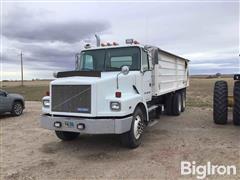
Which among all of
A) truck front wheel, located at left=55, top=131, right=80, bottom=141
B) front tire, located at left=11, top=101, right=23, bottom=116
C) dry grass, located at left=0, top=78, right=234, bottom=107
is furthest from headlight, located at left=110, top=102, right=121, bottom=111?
dry grass, located at left=0, top=78, right=234, bottom=107

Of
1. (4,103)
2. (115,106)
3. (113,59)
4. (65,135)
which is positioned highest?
(113,59)

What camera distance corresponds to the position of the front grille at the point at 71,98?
19.3 ft

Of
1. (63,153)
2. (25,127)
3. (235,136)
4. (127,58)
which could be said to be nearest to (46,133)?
(25,127)

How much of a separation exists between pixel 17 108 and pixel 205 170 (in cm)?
991

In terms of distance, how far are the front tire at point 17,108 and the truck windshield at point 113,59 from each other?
20.5ft

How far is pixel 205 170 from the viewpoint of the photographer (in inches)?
197

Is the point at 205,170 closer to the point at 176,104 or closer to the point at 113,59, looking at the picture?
the point at 113,59

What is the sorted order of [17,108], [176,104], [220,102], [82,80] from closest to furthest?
[82,80] < [220,102] < [176,104] < [17,108]

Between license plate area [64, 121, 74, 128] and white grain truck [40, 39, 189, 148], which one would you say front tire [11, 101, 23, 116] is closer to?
white grain truck [40, 39, 189, 148]

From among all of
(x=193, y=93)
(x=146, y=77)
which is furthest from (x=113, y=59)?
(x=193, y=93)

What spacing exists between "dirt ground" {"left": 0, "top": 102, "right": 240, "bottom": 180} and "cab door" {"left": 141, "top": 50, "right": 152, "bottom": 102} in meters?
1.22

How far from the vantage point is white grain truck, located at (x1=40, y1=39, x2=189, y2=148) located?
5809mm

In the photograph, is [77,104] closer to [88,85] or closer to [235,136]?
[88,85]

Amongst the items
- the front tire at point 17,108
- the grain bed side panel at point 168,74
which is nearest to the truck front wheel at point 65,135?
the grain bed side panel at point 168,74
